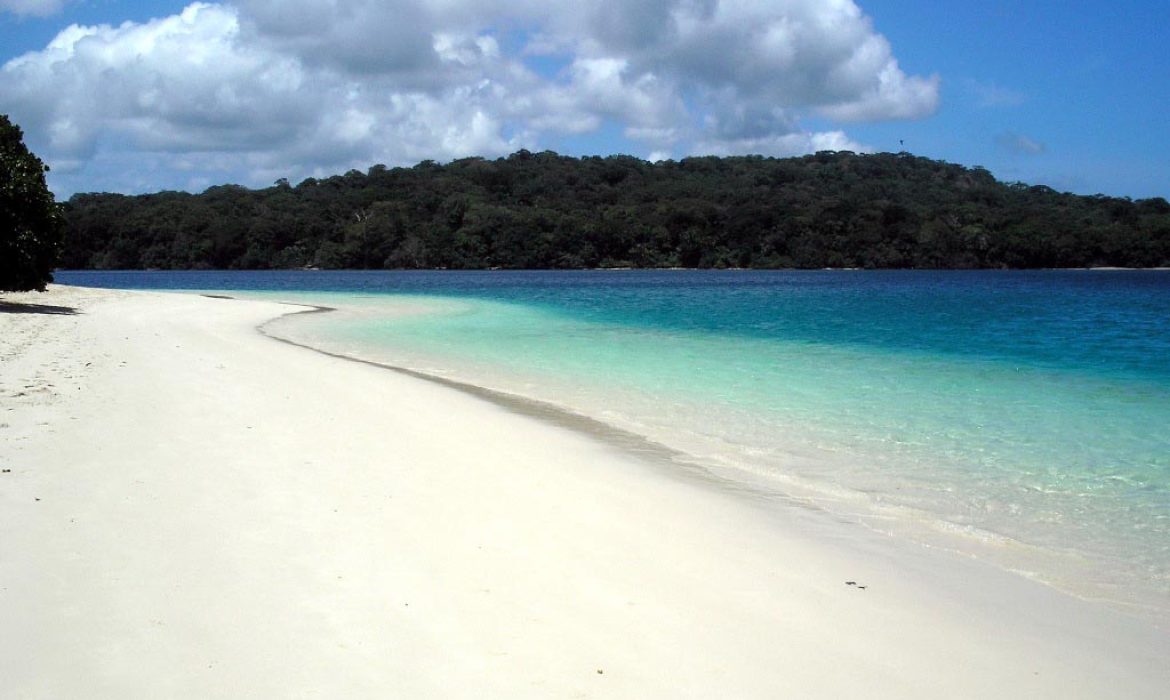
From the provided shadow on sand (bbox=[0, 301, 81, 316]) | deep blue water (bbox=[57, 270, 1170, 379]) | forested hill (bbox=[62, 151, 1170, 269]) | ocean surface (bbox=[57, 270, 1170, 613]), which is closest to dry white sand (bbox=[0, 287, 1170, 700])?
ocean surface (bbox=[57, 270, 1170, 613])

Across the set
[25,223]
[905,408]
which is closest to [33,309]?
[25,223]

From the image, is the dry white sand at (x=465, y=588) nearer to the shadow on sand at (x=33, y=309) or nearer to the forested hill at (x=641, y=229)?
the shadow on sand at (x=33, y=309)


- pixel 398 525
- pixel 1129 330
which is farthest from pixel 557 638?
pixel 1129 330

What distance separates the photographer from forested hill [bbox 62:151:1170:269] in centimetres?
9400

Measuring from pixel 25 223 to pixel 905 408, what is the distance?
1903cm

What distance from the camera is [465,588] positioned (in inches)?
155

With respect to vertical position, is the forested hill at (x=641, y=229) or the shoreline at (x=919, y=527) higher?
the forested hill at (x=641, y=229)

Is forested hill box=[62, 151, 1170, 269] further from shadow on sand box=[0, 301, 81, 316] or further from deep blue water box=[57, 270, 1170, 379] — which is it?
shadow on sand box=[0, 301, 81, 316]

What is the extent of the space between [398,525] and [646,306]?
33190 millimetres

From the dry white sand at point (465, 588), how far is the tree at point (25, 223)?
567 inches

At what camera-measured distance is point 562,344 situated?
1881 cm

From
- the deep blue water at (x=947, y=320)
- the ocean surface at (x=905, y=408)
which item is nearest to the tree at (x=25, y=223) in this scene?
the ocean surface at (x=905, y=408)

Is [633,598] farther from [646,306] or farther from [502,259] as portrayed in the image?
[502,259]

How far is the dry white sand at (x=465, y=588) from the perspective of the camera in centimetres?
315
